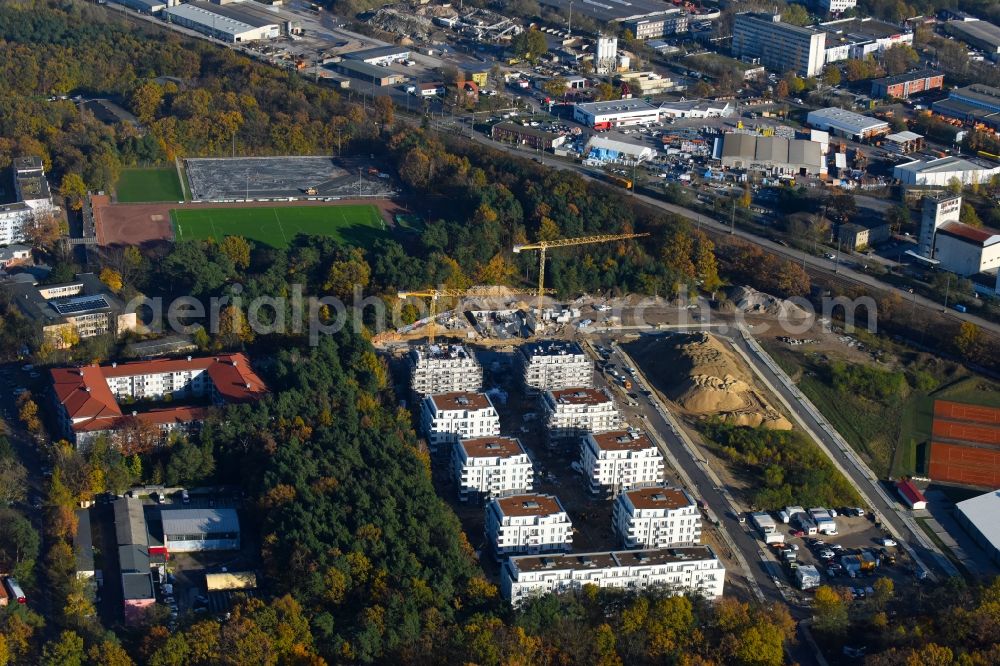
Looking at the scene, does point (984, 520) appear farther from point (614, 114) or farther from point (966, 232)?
point (614, 114)

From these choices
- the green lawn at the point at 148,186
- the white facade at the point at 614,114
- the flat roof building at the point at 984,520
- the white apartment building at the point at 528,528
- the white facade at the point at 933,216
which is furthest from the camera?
the white facade at the point at 614,114

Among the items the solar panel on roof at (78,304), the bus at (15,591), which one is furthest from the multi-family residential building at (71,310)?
the bus at (15,591)

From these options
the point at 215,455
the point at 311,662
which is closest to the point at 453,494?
the point at 215,455

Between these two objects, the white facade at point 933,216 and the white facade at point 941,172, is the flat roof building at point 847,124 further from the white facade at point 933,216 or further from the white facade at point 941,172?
the white facade at point 933,216

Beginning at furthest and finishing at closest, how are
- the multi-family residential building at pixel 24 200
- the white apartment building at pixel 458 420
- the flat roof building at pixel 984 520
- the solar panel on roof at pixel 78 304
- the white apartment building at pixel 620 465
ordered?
the multi-family residential building at pixel 24 200, the solar panel on roof at pixel 78 304, the white apartment building at pixel 458 420, the white apartment building at pixel 620 465, the flat roof building at pixel 984 520

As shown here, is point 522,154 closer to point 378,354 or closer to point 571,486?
point 378,354

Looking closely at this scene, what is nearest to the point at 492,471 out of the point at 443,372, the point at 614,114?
the point at 443,372
